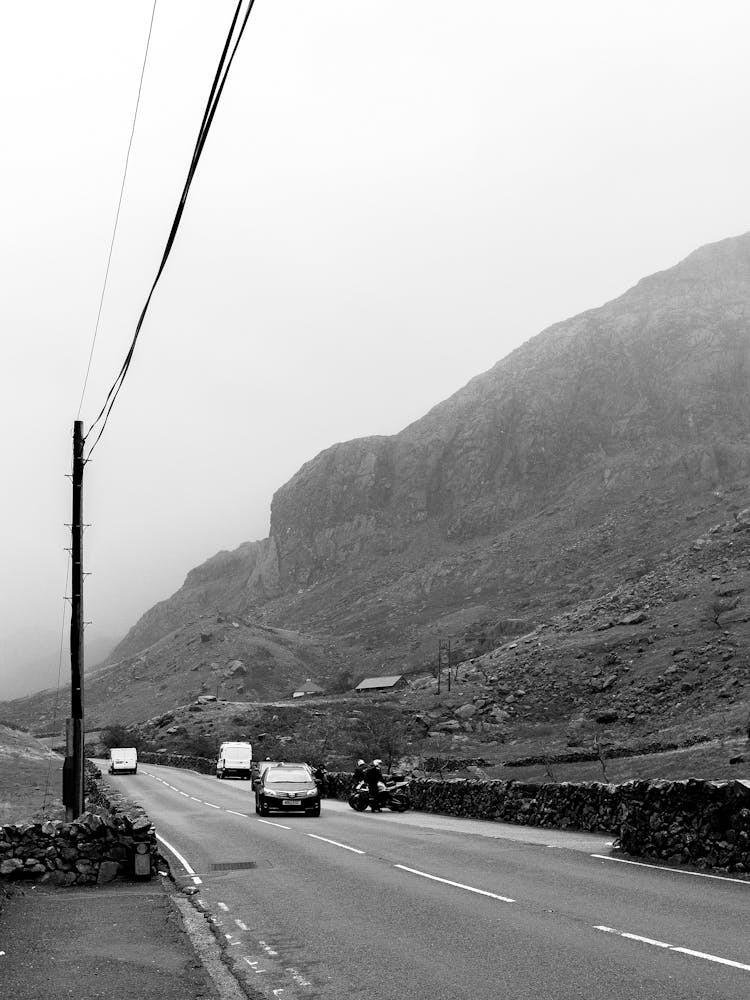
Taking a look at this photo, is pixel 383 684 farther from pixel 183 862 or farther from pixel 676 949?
pixel 676 949

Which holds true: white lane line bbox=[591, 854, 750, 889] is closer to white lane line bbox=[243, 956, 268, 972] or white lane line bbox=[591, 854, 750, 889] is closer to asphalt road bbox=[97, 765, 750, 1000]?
asphalt road bbox=[97, 765, 750, 1000]

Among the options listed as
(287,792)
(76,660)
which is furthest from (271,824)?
(76,660)

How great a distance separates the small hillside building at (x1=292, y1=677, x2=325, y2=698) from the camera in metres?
133

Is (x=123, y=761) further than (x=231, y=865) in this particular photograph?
Yes

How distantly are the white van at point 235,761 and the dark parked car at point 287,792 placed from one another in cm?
3092

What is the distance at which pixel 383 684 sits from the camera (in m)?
132

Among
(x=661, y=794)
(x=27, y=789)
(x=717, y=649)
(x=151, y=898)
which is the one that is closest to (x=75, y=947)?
(x=151, y=898)

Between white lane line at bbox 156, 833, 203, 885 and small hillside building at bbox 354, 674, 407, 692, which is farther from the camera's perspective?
small hillside building at bbox 354, 674, 407, 692

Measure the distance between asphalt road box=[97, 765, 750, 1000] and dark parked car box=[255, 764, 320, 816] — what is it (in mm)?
9537

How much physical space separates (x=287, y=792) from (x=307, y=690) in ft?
362

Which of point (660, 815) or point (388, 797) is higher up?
point (660, 815)

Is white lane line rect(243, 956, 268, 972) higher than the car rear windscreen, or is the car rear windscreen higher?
the car rear windscreen

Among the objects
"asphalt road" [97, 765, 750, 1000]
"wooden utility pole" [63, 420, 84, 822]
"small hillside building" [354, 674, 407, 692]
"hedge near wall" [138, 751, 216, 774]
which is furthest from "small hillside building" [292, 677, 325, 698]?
"asphalt road" [97, 765, 750, 1000]

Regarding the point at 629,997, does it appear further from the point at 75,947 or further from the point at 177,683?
the point at 177,683
